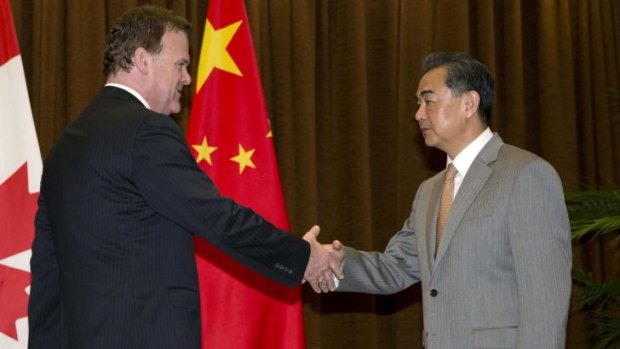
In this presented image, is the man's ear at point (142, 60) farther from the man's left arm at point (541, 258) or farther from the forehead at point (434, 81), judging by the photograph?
the man's left arm at point (541, 258)

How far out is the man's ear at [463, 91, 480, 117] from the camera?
118 inches

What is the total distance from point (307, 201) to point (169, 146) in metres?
2.10

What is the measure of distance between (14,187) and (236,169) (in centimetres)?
99

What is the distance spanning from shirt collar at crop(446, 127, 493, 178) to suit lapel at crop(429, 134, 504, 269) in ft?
0.24

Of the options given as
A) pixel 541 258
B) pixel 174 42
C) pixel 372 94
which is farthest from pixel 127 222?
pixel 372 94

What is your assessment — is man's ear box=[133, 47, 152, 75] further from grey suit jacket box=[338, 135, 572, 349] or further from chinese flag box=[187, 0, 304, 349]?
chinese flag box=[187, 0, 304, 349]

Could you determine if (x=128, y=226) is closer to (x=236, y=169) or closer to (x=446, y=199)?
(x=446, y=199)

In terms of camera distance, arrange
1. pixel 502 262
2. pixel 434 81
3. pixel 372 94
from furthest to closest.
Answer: pixel 372 94
pixel 434 81
pixel 502 262

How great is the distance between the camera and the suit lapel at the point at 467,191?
274 cm

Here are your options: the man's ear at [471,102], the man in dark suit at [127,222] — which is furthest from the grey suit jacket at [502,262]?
the man in dark suit at [127,222]

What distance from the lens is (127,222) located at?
2297 millimetres

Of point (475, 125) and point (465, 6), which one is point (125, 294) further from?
point (465, 6)

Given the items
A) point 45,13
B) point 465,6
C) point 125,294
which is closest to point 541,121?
point 465,6

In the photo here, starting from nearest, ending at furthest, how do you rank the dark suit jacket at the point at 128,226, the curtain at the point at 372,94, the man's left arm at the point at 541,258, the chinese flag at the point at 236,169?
the dark suit jacket at the point at 128,226 → the man's left arm at the point at 541,258 → the chinese flag at the point at 236,169 → the curtain at the point at 372,94
